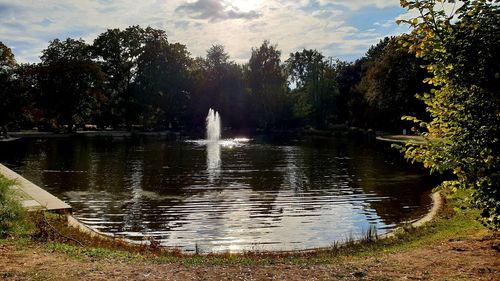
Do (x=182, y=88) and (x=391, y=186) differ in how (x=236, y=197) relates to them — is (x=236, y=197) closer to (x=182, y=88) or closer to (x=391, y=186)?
(x=391, y=186)

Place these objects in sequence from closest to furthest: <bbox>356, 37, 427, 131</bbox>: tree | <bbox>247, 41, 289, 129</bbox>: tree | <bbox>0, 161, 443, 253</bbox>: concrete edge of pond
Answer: <bbox>0, 161, 443, 253</bbox>: concrete edge of pond
<bbox>356, 37, 427, 131</bbox>: tree
<bbox>247, 41, 289, 129</bbox>: tree

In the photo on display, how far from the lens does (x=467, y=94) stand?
22.7 ft

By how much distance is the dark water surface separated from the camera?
12575mm

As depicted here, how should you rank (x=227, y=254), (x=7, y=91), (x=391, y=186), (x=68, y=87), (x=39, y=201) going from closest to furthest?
1. (x=227, y=254)
2. (x=39, y=201)
3. (x=391, y=186)
4. (x=7, y=91)
5. (x=68, y=87)

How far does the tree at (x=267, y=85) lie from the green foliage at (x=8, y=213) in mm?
76814

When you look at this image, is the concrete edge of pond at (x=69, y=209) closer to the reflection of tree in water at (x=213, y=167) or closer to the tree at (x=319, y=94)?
the reflection of tree in water at (x=213, y=167)

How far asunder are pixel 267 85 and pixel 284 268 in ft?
269

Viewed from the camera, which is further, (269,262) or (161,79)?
(161,79)

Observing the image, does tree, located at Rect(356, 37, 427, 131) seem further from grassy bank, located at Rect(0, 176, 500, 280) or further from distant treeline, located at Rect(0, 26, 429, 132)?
grassy bank, located at Rect(0, 176, 500, 280)

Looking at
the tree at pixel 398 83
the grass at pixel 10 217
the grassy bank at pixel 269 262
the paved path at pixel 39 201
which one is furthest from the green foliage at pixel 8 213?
the tree at pixel 398 83

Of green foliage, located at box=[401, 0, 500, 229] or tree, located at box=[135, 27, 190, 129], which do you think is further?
tree, located at box=[135, 27, 190, 129]

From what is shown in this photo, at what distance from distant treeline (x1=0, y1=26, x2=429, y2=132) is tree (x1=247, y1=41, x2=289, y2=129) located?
0.68 ft

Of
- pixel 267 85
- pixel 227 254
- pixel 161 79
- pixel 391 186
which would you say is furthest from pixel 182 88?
pixel 227 254

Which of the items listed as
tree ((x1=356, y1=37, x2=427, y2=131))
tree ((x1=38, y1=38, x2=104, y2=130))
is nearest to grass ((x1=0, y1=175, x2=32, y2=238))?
tree ((x1=356, y1=37, x2=427, y2=131))
